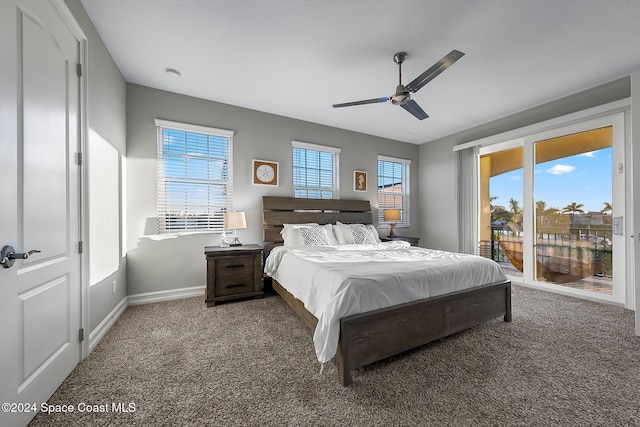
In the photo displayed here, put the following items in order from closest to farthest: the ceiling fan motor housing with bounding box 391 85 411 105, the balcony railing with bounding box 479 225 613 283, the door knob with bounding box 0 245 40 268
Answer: the door knob with bounding box 0 245 40 268
the ceiling fan motor housing with bounding box 391 85 411 105
the balcony railing with bounding box 479 225 613 283

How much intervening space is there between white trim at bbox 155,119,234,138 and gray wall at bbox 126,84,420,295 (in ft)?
0.29

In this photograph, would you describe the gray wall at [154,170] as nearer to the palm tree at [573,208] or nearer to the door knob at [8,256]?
the door knob at [8,256]

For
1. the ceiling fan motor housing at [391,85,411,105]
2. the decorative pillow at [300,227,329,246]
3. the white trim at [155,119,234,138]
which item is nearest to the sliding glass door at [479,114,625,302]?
the ceiling fan motor housing at [391,85,411,105]

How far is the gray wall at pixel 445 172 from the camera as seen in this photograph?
12.3 ft

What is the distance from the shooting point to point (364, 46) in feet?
8.09

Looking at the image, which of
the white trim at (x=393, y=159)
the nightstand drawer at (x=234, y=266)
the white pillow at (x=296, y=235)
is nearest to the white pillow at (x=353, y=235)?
the white pillow at (x=296, y=235)

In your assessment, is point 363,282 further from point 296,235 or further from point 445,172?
point 445,172

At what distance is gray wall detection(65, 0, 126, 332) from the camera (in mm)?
2071

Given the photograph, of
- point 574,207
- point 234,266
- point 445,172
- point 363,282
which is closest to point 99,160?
point 234,266

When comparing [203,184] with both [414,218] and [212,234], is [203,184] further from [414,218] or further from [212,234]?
[414,218]

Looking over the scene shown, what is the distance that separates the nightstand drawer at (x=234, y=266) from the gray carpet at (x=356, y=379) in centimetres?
71

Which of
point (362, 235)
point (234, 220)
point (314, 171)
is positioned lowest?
point (362, 235)

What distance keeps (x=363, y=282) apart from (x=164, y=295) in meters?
2.95

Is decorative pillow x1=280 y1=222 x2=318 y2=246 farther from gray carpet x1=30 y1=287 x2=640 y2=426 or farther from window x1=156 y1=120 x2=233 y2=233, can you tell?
gray carpet x1=30 y1=287 x2=640 y2=426
